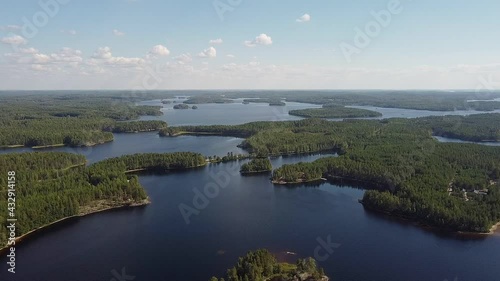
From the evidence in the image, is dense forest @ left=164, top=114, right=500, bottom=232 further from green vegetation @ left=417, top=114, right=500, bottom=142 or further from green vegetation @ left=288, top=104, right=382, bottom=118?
green vegetation @ left=288, top=104, right=382, bottom=118

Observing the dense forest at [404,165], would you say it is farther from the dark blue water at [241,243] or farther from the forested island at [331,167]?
the dark blue water at [241,243]

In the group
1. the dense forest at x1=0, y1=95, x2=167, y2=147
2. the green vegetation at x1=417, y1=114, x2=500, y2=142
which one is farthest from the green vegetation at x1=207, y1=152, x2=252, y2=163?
the green vegetation at x1=417, y1=114, x2=500, y2=142

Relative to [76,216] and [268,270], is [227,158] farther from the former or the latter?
[268,270]

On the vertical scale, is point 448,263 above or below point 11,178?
below

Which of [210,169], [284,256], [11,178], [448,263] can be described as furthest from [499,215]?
[11,178]

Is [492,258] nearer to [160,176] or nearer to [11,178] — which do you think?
[160,176]

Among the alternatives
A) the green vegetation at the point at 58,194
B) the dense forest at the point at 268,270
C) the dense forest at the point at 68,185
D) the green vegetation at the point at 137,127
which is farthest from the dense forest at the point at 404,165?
the green vegetation at the point at 58,194
